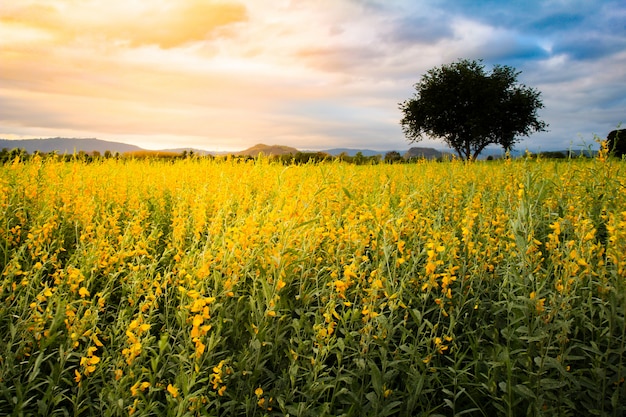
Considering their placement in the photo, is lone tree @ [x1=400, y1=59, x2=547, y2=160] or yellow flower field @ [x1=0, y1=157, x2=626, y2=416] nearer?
yellow flower field @ [x1=0, y1=157, x2=626, y2=416]

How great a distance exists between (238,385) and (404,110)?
1662 inches

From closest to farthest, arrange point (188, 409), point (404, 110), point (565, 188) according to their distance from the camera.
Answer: point (188, 409)
point (565, 188)
point (404, 110)

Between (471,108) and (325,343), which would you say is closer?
(325,343)

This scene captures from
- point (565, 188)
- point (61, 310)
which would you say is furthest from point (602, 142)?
point (61, 310)

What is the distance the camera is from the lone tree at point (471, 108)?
39938 mm

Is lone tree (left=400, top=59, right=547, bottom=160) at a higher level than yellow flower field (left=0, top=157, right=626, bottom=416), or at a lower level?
higher

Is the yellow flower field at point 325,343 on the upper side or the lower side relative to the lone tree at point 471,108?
lower

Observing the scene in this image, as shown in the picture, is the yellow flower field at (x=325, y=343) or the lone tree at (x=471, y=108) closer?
the yellow flower field at (x=325, y=343)

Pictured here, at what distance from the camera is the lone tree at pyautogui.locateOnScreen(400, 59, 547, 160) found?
39938 millimetres

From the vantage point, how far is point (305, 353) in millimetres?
3043

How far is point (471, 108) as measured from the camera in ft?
133

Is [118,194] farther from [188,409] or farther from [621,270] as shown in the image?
[621,270]

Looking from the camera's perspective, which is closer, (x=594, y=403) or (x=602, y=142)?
(x=594, y=403)

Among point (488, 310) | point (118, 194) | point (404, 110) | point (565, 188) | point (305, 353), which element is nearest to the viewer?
point (305, 353)
